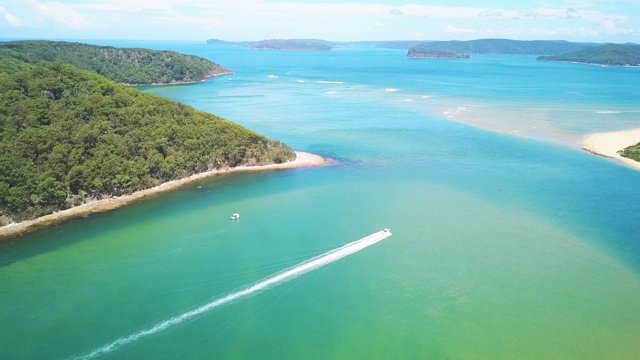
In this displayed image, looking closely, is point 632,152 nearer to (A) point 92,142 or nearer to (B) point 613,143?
(B) point 613,143

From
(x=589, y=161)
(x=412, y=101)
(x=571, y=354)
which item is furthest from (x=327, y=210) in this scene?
(x=412, y=101)

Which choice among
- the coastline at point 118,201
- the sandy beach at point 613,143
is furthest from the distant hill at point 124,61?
the sandy beach at point 613,143

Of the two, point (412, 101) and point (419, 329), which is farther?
point (412, 101)

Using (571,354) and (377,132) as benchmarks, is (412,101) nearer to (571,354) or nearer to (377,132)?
(377,132)

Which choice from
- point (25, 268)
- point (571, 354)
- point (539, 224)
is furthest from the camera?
point (539, 224)

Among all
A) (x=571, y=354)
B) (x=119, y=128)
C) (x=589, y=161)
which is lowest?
(x=571, y=354)

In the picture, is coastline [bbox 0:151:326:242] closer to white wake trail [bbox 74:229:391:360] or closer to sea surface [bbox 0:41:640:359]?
sea surface [bbox 0:41:640:359]
